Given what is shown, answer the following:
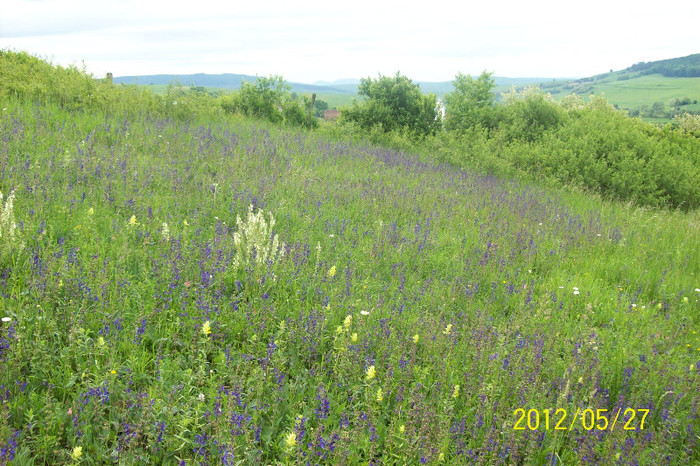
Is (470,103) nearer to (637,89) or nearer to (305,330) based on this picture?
(305,330)

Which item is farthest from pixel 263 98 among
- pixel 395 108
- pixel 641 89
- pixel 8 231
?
pixel 641 89

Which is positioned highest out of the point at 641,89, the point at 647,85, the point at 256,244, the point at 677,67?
the point at 677,67

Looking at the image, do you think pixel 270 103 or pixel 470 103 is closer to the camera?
pixel 270 103

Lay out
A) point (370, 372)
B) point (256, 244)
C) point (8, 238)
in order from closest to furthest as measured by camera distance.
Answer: point (370, 372)
point (8, 238)
point (256, 244)

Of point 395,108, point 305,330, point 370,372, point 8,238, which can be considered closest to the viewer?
point 370,372

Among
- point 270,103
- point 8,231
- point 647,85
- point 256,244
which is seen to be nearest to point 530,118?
point 270,103

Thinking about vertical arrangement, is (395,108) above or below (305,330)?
above

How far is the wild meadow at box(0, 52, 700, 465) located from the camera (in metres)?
2.55

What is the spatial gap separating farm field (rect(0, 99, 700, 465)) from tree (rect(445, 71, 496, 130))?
35.9ft

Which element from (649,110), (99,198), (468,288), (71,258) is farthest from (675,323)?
(649,110)

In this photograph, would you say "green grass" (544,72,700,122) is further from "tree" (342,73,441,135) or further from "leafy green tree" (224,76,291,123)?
"leafy green tree" (224,76,291,123)

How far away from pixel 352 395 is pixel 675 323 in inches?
149
